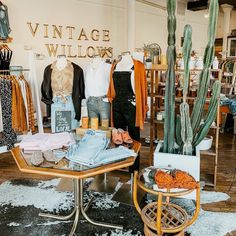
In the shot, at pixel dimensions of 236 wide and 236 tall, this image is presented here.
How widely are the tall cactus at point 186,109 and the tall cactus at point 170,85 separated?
0.35 ft

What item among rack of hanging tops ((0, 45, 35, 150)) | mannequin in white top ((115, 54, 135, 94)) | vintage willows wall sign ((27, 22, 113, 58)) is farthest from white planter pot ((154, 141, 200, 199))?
vintage willows wall sign ((27, 22, 113, 58))

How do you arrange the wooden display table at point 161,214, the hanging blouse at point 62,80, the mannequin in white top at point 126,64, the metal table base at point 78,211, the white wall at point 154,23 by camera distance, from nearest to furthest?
the wooden display table at point 161,214 → the metal table base at point 78,211 → the mannequin in white top at point 126,64 → the hanging blouse at point 62,80 → the white wall at point 154,23

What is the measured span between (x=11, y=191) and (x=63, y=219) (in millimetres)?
910

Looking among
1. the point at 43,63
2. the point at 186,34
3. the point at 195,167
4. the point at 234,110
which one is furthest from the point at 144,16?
the point at 195,167

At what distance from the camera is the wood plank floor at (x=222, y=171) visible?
2.76 metres

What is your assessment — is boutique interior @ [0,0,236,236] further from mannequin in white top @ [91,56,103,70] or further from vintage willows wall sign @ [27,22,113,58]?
vintage willows wall sign @ [27,22,113,58]

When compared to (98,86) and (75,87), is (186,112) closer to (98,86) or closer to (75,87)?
(98,86)

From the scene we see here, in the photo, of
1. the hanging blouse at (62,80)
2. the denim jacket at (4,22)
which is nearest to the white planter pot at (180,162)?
the hanging blouse at (62,80)

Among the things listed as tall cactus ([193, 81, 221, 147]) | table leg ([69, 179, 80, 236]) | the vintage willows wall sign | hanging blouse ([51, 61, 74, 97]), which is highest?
the vintage willows wall sign

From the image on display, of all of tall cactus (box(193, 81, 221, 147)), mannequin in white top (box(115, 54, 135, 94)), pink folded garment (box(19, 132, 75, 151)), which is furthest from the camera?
mannequin in white top (box(115, 54, 135, 94))

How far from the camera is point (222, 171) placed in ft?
12.0

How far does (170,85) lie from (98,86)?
3.33ft

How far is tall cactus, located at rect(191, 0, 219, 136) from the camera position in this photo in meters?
2.46

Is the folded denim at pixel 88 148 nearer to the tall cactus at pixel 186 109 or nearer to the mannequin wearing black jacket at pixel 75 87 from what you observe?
the tall cactus at pixel 186 109
